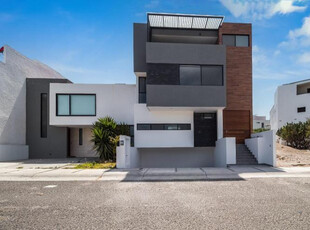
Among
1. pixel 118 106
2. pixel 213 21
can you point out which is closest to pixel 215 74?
pixel 213 21

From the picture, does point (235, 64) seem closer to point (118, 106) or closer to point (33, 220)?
point (118, 106)

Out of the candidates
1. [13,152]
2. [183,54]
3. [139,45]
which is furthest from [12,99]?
[183,54]

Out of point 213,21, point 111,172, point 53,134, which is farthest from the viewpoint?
point 53,134

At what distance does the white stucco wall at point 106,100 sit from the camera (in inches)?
591

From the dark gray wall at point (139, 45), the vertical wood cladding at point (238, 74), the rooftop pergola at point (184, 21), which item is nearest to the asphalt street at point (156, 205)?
the vertical wood cladding at point (238, 74)

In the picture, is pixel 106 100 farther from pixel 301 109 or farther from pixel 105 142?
pixel 301 109

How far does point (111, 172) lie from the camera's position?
29.6 ft

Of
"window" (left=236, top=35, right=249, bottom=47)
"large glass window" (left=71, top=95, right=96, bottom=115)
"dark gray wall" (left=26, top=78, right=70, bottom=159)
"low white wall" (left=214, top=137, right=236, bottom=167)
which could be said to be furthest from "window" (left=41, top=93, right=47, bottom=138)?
"window" (left=236, top=35, right=249, bottom=47)

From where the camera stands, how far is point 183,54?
12.7 m

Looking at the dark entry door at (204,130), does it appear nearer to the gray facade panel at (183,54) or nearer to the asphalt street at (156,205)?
the gray facade panel at (183,54)

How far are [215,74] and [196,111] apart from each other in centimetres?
286

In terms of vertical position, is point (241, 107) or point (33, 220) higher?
point (241, 107)

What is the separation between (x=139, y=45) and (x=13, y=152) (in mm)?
12115

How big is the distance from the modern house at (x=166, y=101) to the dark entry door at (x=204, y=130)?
0.07 m
